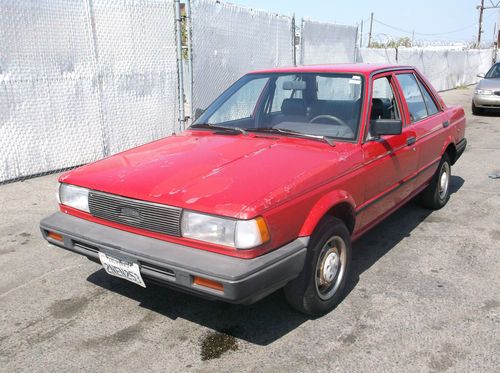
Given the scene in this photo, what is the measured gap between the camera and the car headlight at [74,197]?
311 cm

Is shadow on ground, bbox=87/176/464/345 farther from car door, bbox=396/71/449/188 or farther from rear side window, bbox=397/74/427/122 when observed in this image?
rear side window, bbox=397/74/427/122

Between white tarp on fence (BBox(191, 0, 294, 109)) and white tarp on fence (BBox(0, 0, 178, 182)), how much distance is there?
0.45m

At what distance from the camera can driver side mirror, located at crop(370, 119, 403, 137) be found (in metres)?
3.44

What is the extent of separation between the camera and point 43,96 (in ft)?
21.2

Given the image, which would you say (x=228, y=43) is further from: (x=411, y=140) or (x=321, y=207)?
(x=321, y=207)

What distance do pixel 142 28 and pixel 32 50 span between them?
1833mm

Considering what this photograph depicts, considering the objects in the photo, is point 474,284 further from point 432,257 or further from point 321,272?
Result: point 321,272

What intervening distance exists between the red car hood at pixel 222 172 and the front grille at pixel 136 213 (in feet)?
0.14

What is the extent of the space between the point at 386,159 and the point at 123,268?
2163mm

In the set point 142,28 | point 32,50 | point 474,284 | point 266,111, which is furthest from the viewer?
point 142,28

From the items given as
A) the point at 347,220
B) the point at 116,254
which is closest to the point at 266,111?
the point at 347,220

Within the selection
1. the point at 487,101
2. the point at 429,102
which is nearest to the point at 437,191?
the point at 429,102

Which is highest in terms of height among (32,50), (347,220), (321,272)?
(32,50)

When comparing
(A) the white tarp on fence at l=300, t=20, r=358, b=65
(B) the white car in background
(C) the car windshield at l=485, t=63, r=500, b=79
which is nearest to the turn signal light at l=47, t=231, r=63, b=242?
(A) the white tarp on fence at l=300, t=20, r=358, b=65
